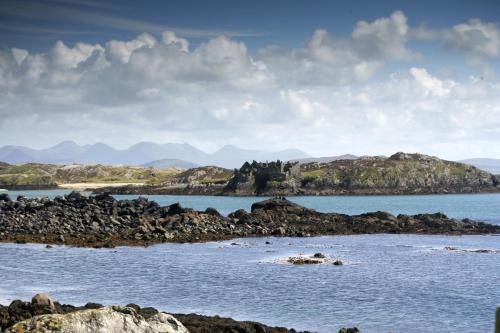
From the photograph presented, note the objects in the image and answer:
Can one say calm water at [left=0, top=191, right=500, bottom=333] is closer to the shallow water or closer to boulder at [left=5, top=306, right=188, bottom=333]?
the shallow water

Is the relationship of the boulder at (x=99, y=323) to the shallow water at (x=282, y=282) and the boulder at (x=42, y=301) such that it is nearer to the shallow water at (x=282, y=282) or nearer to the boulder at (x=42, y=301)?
the boulder at (x=42, y=301)

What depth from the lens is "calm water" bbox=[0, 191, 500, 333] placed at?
34.0 m

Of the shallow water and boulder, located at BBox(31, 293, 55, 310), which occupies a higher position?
boulder, located at BBox(31, 293, 55, 310)

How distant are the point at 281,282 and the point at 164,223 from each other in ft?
143

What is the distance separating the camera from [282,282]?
150 ft

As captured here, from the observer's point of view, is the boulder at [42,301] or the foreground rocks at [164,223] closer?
the boulder at [42,301]

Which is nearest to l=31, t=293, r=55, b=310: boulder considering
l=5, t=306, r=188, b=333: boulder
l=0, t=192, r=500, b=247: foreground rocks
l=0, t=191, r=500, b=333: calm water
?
l=0, t=191, r=500, b=333: calm water

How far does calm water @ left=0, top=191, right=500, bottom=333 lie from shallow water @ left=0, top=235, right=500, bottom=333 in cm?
7

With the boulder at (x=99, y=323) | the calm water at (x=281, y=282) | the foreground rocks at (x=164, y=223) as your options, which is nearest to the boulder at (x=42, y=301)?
the calm water at (x=281, y=282)

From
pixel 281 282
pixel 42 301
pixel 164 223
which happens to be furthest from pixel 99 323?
pixel 164 223

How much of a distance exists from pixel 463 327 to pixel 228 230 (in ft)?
189

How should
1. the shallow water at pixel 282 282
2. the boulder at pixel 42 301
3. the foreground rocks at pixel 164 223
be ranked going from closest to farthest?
the boulder at pixel 42 301, the shallow water at pixel 282 282, the foreground rocks at pixel 164 223

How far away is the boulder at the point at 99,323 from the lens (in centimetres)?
1493

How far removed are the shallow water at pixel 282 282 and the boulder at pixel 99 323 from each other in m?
14.6
